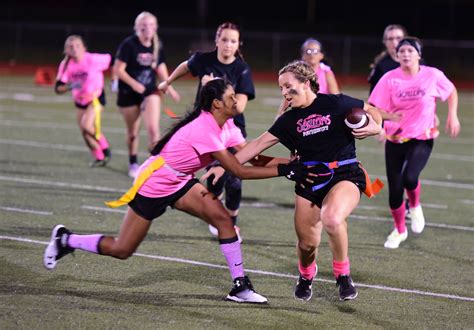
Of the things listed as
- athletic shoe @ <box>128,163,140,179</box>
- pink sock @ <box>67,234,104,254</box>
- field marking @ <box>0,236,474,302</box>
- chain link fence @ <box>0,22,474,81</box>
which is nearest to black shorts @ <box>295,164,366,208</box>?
field marking @ <box>0,236,474,302</box>

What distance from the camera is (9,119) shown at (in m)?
17.4

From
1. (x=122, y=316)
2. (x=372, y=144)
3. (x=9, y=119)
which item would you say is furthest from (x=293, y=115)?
(x=9, y=119)

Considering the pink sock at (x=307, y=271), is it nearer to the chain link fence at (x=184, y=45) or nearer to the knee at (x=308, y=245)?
the knee at (x=308, y=245)

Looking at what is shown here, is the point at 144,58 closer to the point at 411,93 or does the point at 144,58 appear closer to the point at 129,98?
the point at 129,98

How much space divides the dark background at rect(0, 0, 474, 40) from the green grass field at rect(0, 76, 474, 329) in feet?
78.9

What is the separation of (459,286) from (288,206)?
347 cm

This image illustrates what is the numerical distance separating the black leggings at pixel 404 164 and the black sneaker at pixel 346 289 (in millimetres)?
2461

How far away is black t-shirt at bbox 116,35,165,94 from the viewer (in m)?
11.6

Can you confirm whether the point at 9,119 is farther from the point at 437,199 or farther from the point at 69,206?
the point at 437,199

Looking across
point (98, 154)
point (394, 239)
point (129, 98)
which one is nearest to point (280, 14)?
point (98, 154)

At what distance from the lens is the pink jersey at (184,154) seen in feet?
19.6

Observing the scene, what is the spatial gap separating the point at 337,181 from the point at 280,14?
111ft

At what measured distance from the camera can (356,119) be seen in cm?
600

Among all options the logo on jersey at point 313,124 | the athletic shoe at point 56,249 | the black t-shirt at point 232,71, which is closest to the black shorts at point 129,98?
the black t-shirt at point 232,71
